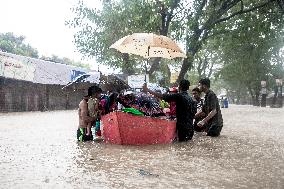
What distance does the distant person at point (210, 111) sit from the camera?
9.26 metres

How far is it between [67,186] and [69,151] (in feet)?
9.02

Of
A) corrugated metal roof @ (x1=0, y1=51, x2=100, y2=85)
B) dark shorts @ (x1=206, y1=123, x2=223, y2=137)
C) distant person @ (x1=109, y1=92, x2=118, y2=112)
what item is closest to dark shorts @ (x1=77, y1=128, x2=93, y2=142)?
distant person @ (x1=109, y1=92, x2=118, y2=112)

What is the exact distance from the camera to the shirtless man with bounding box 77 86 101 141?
819cm

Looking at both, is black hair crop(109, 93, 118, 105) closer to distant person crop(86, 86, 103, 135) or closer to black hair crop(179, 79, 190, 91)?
distant person crop(86, 86, 103, 135)

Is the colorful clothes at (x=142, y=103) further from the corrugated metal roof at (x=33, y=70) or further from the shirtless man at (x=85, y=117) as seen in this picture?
the corrugated metal roof at (x=33, y=70)

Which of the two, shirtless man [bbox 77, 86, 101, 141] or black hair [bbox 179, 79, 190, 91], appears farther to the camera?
black hair [bbox 179, 79, 190, 91]

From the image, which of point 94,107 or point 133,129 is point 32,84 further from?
point 133,129

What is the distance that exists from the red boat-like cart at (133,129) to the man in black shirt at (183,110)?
506 mm

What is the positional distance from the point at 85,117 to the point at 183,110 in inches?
90.6

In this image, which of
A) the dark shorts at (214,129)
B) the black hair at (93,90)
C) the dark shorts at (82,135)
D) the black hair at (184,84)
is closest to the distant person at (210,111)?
the dark shorts at (214,129)

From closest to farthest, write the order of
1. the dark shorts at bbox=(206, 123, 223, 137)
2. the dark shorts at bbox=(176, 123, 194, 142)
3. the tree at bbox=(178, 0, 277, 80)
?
the dark shorts at bbox=(176, 123, 194, 142) → the dark shorts at bbox=(206, 123, 223, 137) → the tree at bbox=(178, 0, 277, 80)

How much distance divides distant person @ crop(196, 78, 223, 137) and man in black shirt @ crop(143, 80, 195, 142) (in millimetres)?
448

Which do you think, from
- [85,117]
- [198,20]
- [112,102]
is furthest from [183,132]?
[198,20]

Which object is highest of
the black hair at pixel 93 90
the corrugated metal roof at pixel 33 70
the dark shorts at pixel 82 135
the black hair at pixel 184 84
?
the corrugated metal roof at pixel 33 70
